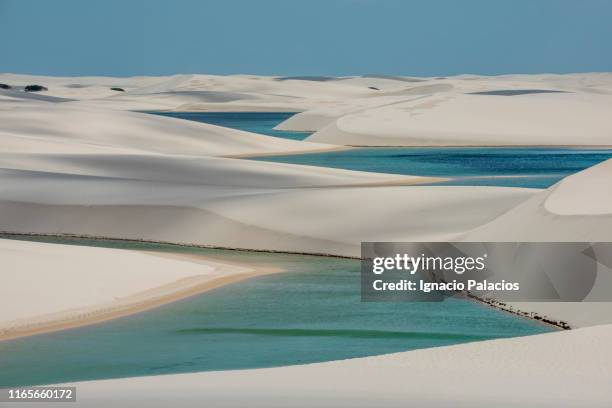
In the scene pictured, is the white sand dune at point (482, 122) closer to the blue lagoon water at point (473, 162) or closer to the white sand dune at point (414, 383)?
the blue lagoon water at point (473, 162)

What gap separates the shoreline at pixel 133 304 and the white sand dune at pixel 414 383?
11.6 ft

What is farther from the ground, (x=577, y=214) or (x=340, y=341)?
(x=577, y=214)

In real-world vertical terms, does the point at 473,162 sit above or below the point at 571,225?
above

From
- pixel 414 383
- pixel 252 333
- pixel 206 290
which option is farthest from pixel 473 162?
pixel 414 383

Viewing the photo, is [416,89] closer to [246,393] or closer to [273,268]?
[273,268]

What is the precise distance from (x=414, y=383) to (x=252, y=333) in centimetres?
417

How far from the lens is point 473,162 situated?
41.1 m

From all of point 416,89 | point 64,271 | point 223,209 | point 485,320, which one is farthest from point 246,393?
point 416,89

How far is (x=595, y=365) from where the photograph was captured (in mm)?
9641

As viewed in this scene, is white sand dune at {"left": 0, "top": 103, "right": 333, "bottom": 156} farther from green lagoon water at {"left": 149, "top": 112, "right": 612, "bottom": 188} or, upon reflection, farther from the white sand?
green lagoon water at {"left": 149, "top": 112, "right": 612, "bottom": 188}

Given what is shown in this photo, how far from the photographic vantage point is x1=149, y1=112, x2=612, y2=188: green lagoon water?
109 feet

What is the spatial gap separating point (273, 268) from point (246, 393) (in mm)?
9181

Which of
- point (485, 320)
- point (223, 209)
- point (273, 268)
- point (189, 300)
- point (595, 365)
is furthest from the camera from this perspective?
point (223, 209)

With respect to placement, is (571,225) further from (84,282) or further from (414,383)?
(414,383)
